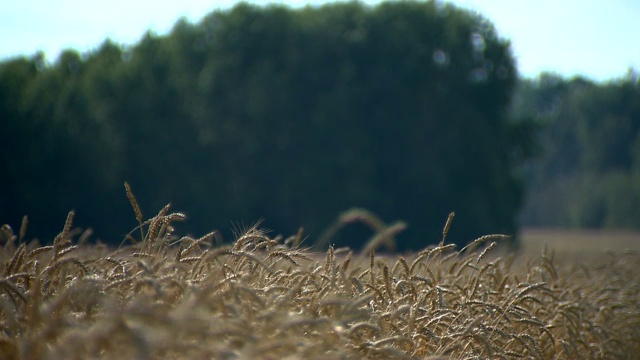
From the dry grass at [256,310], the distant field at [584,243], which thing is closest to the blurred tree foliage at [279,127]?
the distant field at [584,243]

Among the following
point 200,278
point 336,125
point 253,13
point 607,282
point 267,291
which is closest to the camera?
point 267,291

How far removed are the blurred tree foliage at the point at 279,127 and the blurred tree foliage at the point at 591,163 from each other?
37.2 metres

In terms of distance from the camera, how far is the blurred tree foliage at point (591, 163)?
76812 mm

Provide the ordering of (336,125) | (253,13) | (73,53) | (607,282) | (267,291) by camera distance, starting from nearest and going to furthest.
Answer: (267,291), (607,282), (336,125), (253,13), (73,53)

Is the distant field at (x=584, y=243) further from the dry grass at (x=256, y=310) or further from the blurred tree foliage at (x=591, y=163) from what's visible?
the dry grass at (x=256, y=310)

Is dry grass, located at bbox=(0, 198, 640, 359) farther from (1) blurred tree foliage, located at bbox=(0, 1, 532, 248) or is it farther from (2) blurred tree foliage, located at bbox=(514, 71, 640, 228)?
(2) blurred tree foliage, located at bbox=(514, 71, 640, 228)

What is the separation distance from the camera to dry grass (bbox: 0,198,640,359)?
320 cm

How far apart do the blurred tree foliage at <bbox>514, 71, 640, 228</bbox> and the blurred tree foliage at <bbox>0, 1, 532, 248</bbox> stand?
3724 centimetres

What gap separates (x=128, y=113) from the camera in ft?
128

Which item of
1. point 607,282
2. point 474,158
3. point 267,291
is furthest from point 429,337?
point 474,158

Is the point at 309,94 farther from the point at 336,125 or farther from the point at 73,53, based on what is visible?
Result: the point at 73,53

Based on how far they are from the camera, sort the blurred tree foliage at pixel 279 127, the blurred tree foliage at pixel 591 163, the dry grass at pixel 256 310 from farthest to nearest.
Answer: the blurred tree foliage at pixel 591 163 < the blurred tree foliage at pixel 279 127 < the dry grass at pixel 256 310

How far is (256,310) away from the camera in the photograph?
175 inches

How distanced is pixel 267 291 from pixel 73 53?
45297mm
